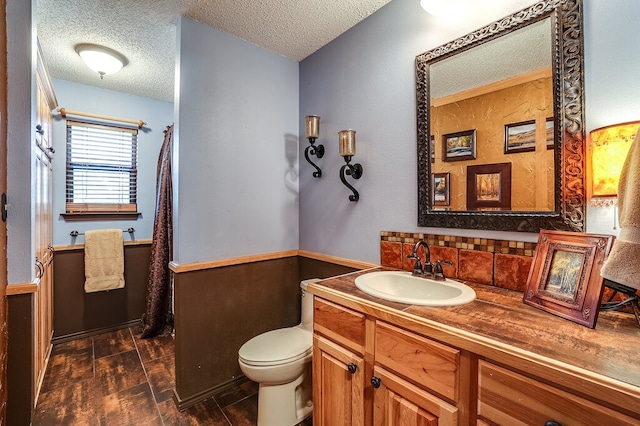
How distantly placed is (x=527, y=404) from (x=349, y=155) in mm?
1364

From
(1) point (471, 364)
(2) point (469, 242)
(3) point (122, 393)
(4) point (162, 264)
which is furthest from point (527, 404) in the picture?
(4) point (162, 264)

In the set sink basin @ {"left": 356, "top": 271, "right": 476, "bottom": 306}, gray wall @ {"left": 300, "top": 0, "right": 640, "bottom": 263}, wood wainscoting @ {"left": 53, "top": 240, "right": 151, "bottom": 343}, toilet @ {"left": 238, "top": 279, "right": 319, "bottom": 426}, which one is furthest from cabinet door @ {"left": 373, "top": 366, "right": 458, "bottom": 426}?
wood wainscoting @ {"left": 53, "top": 240, "right": 151, "bottom": 343}

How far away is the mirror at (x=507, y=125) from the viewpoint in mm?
1034

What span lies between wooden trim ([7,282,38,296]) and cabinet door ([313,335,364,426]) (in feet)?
4.94

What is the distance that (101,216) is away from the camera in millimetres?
2816

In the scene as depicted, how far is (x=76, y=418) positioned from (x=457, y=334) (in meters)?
2.18

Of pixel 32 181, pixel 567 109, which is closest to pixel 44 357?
pixel 32 181

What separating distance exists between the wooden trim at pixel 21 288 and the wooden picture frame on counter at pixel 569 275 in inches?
90.1

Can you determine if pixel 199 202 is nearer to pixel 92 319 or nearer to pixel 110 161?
pixel 110 161

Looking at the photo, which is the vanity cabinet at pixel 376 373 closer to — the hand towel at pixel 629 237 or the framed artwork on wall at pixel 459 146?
the hand towel at pixel 629 237

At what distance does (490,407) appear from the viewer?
73 centimetres

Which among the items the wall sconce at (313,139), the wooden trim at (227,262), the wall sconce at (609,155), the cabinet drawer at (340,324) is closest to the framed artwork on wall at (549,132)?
the wall sconce at (609,155)

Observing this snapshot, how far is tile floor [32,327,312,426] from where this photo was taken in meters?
1.63

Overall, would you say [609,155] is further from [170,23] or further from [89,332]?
[89,332]
